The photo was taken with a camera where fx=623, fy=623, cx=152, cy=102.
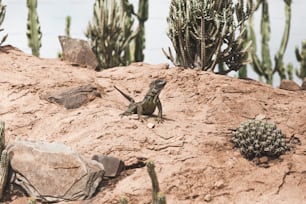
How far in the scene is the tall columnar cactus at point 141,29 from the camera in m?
15.0

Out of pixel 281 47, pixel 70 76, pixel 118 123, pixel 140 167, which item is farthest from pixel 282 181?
pixel 281 47

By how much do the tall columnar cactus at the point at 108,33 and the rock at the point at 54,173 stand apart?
18.9 feet

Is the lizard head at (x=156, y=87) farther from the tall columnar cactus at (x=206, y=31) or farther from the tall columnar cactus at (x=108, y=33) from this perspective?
the tall columnar cactus at (x=108, y=33)

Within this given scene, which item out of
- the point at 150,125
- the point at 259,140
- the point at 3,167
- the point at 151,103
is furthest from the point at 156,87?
the point at 3,167

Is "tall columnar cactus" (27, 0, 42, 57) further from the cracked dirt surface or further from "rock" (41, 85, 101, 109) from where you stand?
"rock" (41, 85, 101, 109)

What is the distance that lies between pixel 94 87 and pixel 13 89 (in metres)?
1.47

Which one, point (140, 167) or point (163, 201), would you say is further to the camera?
point (140, 167)

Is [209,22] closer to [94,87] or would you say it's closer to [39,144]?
[94,87]

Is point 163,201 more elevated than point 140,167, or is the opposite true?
point 163,201

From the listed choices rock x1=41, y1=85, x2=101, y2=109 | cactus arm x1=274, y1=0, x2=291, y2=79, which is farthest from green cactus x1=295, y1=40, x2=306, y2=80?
rock x1=41, y1=85, x2=101, y2=109

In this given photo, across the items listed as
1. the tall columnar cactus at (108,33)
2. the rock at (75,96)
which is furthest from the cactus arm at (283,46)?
the rock at (75,96)

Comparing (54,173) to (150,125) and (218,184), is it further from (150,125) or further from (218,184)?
(218,184)

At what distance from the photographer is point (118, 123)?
29.2ft

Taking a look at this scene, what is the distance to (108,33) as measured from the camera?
531 inches
